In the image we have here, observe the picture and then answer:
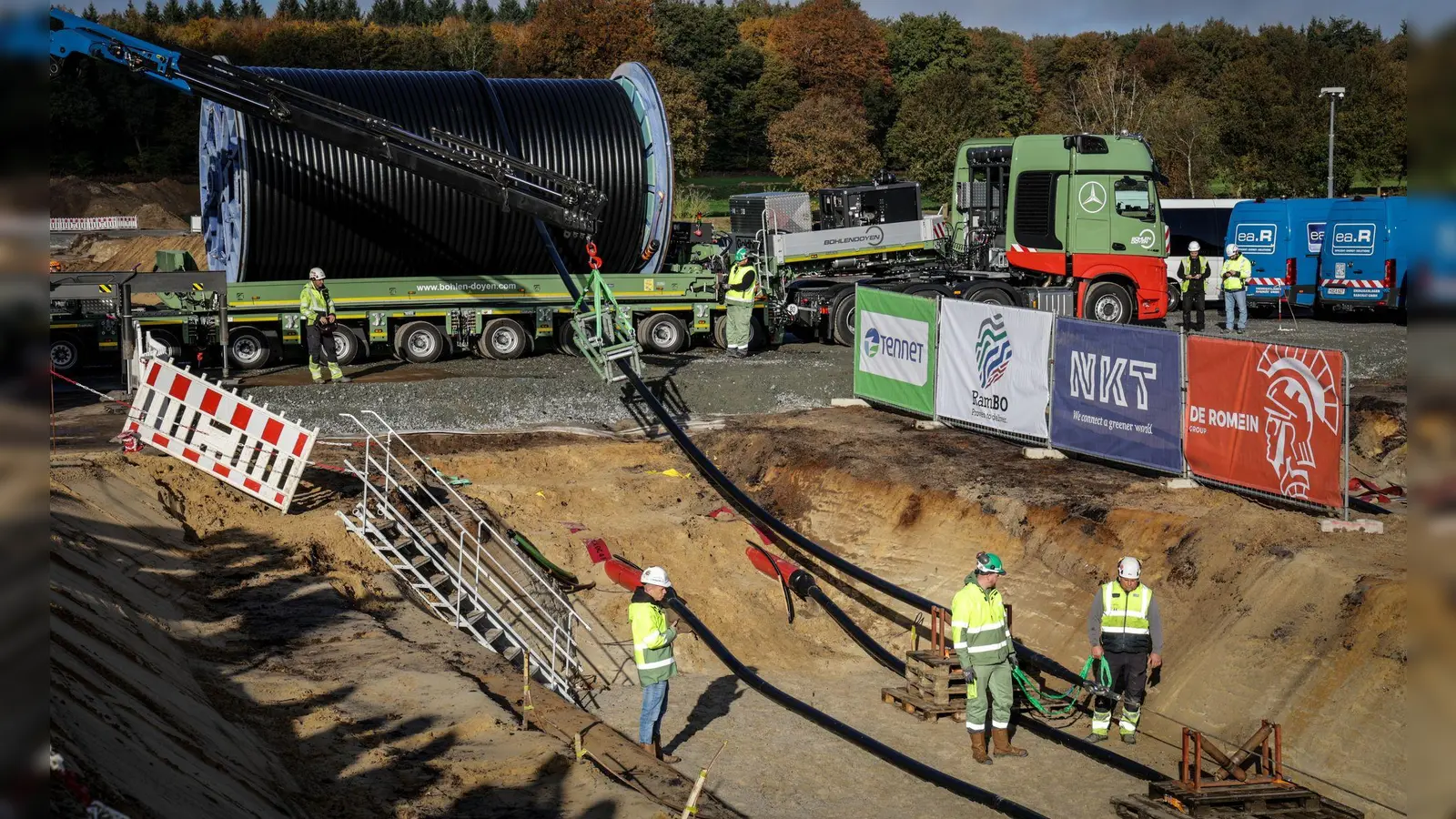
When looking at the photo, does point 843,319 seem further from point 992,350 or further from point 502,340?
point 992,350

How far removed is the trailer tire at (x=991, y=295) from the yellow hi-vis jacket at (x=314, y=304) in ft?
40.3

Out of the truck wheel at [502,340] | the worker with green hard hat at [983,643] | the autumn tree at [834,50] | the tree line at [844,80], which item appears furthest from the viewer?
the autumn tree at [834,50]

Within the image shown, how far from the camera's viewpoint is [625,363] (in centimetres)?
2125

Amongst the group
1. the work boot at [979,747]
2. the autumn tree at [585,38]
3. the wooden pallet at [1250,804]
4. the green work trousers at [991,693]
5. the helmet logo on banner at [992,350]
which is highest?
the autumn tree at [585,38]

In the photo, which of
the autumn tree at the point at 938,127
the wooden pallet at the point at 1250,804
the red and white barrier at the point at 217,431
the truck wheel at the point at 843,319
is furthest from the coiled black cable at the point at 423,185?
the autumn tree at the point at 938,127

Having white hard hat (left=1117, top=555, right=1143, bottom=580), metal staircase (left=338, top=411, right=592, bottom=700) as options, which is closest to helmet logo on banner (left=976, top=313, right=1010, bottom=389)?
metal staircase (left=338, top=411, right=592, bottom=700)

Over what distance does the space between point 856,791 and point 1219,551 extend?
479 centimetres

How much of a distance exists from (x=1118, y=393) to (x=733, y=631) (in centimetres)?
532

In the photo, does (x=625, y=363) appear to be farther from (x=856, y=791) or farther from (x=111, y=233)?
(x=111, y=233)

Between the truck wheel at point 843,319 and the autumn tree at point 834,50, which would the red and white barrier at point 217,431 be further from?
the autumn tree at point 834,50

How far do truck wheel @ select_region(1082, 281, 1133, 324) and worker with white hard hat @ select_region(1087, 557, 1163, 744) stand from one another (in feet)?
52.7

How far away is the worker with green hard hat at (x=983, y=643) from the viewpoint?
10617mm

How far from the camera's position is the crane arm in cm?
2073

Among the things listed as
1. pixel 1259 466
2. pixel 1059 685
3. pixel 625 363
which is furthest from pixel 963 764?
pixel 625 363
